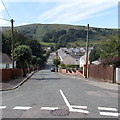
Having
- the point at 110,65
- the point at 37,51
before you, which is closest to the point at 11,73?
the point at 110,65

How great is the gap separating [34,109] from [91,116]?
224cm

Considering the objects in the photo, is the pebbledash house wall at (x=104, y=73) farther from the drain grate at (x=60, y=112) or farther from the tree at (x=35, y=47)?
the tree at (x=35, y=47)

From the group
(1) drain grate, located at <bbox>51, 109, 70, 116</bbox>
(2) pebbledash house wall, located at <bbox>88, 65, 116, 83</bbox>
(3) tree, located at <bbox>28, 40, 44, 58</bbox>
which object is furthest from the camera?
(3) tree, located at <bbox>28, 40, 44, 58</bbox>

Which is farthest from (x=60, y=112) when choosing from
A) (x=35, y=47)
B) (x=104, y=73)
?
Answer: (x=35, y=47)

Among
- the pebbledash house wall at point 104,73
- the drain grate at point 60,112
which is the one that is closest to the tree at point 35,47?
the pebbledash house wall at point 104,73

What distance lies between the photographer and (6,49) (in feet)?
258

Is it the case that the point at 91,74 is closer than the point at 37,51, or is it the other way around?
the point at 91,74

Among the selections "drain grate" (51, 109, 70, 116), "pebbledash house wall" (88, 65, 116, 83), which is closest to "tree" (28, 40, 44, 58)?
"pebbledash house wall" (88, 65, 116, 83)

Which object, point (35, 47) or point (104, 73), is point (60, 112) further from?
point (35, 47)

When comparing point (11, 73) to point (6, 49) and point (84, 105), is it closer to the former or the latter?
point (84, 105)

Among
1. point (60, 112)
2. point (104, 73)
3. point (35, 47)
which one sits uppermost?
point (35, 47)

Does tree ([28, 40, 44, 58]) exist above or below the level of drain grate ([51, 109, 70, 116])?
above

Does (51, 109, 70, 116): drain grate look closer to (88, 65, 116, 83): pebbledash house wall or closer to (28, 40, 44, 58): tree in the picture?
(88, 65, 116, 83): pebbledash house wall

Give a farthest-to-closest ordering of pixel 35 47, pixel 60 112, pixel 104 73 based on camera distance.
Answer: pixel 35 47 → pixel 104 73 → pixel 60 112
